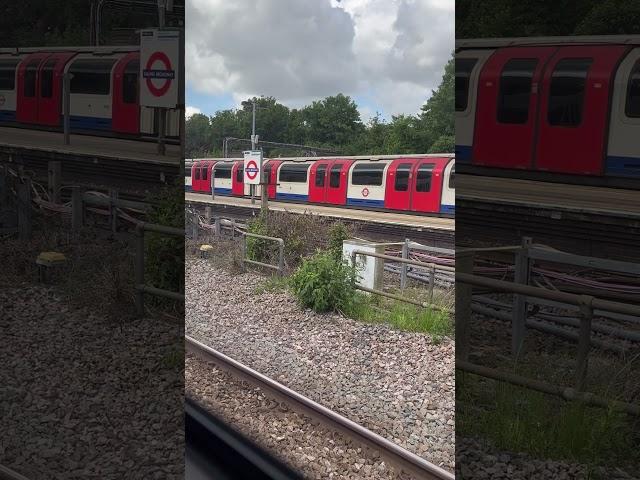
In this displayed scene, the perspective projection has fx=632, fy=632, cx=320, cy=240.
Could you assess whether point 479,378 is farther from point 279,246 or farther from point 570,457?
point 279,246

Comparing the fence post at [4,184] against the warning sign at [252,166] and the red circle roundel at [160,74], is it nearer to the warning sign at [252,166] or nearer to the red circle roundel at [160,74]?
the red circle roundel at [160,74]

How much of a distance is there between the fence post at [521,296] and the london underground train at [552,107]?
0.18m

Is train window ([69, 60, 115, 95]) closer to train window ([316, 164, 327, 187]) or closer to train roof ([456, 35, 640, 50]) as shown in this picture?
train window ([316, 164, 327, 187])

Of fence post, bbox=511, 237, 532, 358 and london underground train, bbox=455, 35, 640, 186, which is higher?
london underground train, bbox=455, 35, 640, 186

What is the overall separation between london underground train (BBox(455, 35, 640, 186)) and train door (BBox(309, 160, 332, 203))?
0.32 meters

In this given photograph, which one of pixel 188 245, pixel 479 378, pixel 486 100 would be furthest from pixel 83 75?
pixel 479 378

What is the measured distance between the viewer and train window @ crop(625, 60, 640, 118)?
1.34m

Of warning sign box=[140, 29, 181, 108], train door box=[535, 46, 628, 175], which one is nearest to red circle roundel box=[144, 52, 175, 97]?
warning sign box=[140, 29, 181, 108]

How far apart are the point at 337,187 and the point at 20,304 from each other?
47.9 inches

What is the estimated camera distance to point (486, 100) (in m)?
1.50

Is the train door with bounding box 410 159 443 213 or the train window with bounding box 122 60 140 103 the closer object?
the train door with bounding box 410 159 443 213

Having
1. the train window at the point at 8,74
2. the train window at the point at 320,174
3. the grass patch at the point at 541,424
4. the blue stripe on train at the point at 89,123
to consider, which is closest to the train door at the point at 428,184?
the train window at the point at 320,174

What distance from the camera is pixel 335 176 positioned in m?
1.53

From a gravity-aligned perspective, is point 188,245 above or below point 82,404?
above
